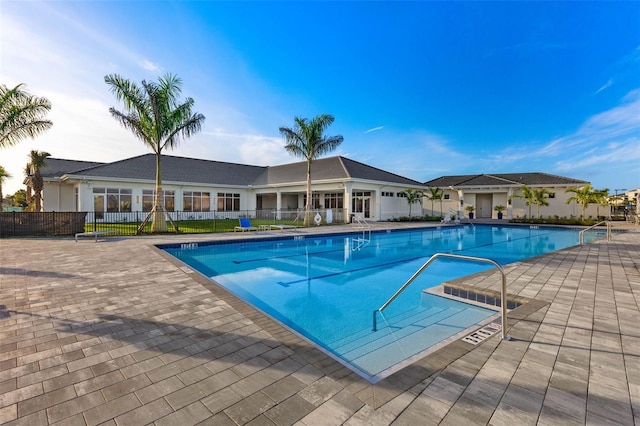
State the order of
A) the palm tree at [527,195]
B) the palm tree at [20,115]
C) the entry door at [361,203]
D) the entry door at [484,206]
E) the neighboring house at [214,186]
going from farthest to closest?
the entry door at [484,206], the palm tree at [527,195], the entry door at [361,203], the neighboring house at [214,186], the palm tree at [20,115]

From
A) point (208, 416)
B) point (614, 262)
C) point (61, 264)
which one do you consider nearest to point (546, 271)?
point (614, 262)

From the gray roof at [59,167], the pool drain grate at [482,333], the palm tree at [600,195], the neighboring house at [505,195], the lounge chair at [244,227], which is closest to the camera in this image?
the pool drain grate at [482,333]

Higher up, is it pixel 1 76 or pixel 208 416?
pixel 1 76

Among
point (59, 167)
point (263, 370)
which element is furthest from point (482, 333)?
point (59, 167)

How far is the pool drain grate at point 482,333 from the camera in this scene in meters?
3.27

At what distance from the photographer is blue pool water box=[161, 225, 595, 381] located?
13.9ft

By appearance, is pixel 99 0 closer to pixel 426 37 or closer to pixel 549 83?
pixel 426 37

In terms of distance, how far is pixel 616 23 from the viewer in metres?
→ 17.5

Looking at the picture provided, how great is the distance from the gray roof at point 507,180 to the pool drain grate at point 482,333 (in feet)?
95.1

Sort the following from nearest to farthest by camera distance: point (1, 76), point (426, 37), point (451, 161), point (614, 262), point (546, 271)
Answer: point (546, 271) < point (614, 262) < point (1, 76) < point (426, 37) < point (451, 161)

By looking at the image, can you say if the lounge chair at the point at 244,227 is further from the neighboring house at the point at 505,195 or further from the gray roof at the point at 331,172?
the neighboring house at the point at 505,195

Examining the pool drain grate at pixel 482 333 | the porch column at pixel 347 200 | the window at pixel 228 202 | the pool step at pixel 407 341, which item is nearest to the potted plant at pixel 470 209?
the porch column at pixel 347 200

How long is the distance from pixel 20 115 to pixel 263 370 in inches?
654

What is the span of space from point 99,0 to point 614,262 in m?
17.5
